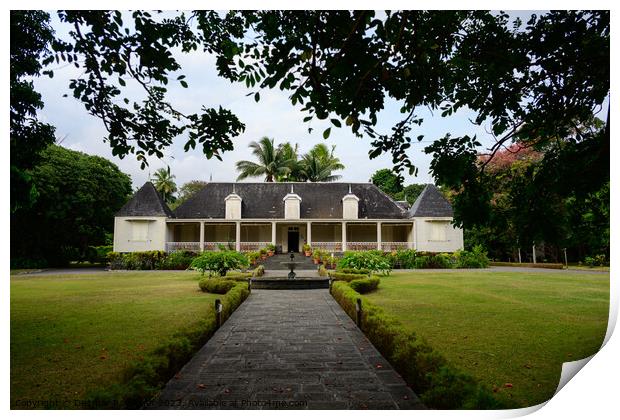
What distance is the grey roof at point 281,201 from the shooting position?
2548 centimetres

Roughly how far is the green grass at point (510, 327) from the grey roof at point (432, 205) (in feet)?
40.9

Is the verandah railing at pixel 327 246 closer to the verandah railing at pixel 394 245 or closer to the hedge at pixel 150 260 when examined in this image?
the verandah railing at pixel 394 245

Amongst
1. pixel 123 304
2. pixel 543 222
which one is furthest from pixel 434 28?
pixel 123 304

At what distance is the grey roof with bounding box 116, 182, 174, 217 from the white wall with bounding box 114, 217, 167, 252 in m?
0.36

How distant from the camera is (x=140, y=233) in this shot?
22406mm

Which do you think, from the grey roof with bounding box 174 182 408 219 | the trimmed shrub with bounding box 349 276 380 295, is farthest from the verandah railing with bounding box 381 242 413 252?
the trimmed shrub with bounding box 349 276 380 295

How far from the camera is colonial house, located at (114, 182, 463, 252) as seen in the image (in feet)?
74.7

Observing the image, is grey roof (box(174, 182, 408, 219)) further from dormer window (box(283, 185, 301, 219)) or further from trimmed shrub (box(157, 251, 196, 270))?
trimmed shrub (box(157, 251, 196, 270))

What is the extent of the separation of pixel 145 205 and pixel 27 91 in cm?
2011

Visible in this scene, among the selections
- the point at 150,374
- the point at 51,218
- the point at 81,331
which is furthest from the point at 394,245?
the point at 150,374

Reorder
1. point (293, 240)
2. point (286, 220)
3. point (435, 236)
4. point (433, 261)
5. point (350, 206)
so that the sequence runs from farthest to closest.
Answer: point (293, 240) → point (350, 206) → point (286, 220) → point (435, 236) → point (433, 261)

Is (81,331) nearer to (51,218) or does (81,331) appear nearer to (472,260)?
(51,218)

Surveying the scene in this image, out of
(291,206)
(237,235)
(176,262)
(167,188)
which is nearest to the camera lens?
(176,262)
